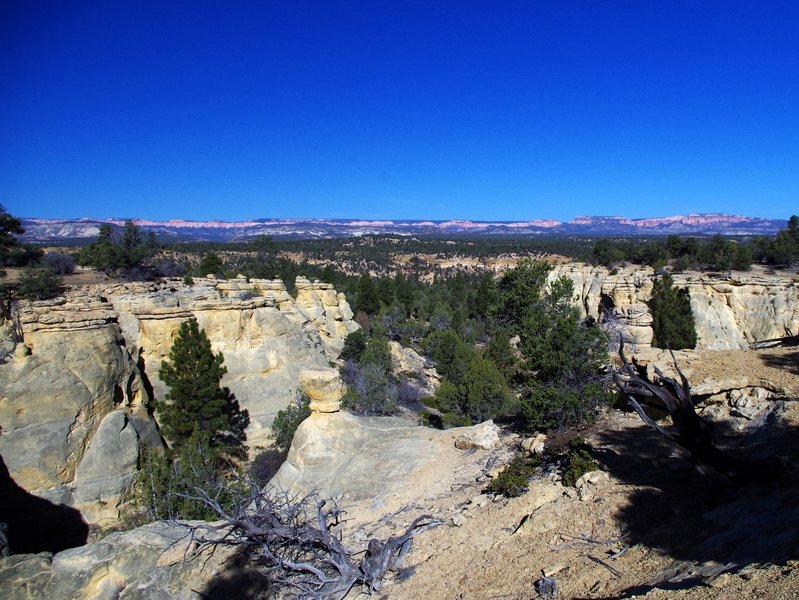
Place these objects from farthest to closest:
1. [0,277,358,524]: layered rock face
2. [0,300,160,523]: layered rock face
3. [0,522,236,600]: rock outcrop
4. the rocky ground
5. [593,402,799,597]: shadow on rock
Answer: [0,277,358,524]: layered rock face → [0,300,160,523]: layered rock face → [0,522,236,600]: rock outcrop → [593,402,799,597]: shadow on rock → the rocky ground

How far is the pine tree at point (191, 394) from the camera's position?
1889 cm

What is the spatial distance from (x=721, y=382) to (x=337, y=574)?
979 centimetres

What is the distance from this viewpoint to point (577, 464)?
970 cm

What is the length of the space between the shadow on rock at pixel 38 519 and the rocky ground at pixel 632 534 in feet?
42.2

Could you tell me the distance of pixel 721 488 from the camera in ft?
24.6

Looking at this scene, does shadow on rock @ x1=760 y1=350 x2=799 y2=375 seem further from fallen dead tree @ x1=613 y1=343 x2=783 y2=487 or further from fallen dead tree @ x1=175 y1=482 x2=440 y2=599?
fallen dead tree @ x1=175 y1=482 x2=440 y2=599

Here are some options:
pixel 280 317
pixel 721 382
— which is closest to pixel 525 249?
pixel 280 317

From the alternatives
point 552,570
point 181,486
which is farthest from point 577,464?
point 181,486

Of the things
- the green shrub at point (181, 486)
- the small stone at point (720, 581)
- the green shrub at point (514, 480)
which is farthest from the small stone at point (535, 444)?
the green shrub at point (181, 486)

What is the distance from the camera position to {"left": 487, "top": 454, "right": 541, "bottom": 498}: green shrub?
9.96 meters

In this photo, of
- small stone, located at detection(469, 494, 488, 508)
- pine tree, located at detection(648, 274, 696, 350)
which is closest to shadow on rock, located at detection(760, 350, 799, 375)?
small stone, located at detection(469, 494, 488, 508)

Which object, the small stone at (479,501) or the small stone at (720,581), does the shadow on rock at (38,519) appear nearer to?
the small stone at (479,501)

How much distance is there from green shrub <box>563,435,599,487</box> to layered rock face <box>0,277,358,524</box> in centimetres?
1507

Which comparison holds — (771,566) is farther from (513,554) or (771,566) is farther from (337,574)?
(337,574)
